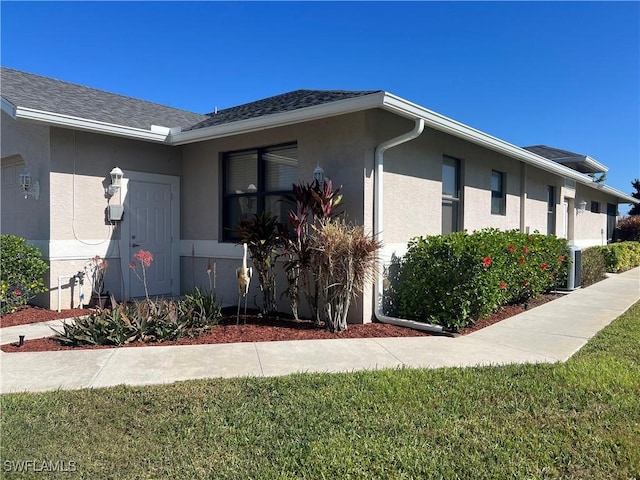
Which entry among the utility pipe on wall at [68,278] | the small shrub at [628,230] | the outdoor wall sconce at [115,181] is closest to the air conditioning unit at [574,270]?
the outdoor wall sconce at [115,181]

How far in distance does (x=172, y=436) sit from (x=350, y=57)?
11004 mm

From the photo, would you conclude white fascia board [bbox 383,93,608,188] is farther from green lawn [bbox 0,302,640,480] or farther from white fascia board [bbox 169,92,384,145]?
green lawn [bbox 0,302,640,480]

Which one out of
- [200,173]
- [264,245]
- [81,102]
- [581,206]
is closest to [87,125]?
[81,102]

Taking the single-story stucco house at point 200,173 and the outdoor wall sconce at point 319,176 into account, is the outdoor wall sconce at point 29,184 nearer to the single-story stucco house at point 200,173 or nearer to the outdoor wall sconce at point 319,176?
the single-story stucco house at point 200,173

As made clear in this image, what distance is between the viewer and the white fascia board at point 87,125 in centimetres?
645

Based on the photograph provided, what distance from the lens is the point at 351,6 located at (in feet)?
28.6

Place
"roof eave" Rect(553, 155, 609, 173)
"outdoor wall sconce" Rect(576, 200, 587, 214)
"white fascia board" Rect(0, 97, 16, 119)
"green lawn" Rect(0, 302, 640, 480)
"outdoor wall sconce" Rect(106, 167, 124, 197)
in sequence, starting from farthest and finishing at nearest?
"outdoor wall sconce" Rect(576, 200, 587, 214), "roof eave" Rect(553, 155, 609, 173), "outdoor wall sconce" Rect(106, 167, 124, 197), "white fascia board" Rect(0, 97, 16, 119), "green lawn" Rect(0, 302, 640, 480)

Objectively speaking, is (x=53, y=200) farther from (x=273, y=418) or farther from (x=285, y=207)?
(x=273, y=418)

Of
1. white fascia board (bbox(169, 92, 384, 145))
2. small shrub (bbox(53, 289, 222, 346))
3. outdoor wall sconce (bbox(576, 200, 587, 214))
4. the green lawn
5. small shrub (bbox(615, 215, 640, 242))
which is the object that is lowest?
the green lawn

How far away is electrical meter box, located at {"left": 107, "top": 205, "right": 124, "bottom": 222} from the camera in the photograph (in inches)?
309

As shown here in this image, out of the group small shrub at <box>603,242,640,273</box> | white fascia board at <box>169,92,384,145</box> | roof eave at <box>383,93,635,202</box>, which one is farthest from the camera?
small shrub at <box>603,242,640,273</box>

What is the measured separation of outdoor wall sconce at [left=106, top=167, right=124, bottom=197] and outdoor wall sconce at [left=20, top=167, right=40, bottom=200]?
3.71 ft

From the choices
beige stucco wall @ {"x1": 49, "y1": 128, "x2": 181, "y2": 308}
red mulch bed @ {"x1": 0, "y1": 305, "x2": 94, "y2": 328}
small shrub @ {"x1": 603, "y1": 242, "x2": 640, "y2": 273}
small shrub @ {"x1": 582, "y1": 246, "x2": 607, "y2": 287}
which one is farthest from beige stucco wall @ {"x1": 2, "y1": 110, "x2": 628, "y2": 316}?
small shrub @ {"x1": 603, "y1": 242, "x2": 640, "y2": 273}

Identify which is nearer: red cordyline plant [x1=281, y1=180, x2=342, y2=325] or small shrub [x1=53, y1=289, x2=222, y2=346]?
small shrub [x1=53, y1=289, x2=222, y2=346]
